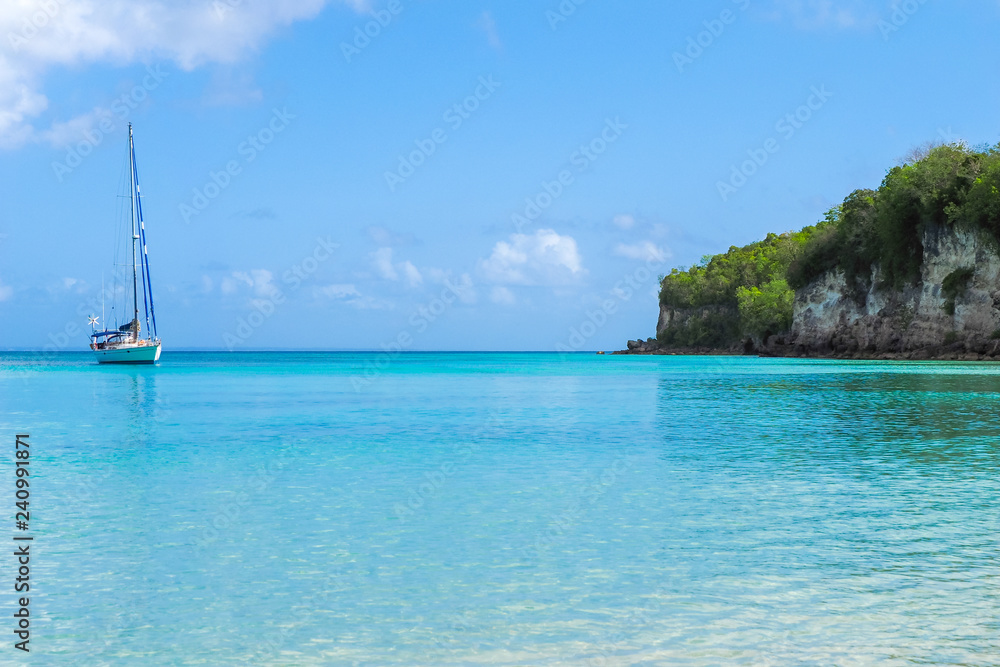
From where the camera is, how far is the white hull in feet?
199

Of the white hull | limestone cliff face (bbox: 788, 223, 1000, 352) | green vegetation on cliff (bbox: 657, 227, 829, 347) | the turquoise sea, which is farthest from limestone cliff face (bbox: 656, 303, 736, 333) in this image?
the turquoise sea

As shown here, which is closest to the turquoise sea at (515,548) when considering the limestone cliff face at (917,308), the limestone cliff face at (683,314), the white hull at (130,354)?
the limestone cliff face at (917,308)

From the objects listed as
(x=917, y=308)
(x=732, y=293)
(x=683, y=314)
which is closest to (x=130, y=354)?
(x=917, y=308)

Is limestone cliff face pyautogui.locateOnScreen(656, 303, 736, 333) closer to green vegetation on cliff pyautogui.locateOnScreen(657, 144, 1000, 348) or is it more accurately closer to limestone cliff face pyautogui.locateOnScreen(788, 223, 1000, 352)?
green vegetation on cliff pyautogui.locateOnScreen(657, 144, 1000, 348)

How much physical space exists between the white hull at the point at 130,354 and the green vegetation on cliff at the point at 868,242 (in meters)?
55.5

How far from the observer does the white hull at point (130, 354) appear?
60625mm

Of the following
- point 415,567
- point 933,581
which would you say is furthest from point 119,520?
point 933,581

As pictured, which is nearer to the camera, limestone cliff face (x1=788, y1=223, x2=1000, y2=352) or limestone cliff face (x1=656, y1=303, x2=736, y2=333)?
limestone cliff face (x1=788, y1=223, x2=1000, y2=352)

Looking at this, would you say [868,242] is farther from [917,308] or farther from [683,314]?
[683,314]

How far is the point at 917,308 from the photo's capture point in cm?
6481

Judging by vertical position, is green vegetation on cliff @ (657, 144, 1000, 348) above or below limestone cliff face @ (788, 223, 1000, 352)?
above

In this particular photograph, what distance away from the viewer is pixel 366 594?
20.5 ft

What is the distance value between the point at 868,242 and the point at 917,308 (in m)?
9.52

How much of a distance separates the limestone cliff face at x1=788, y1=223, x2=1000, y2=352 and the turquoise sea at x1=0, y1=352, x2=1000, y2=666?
45.8 m
